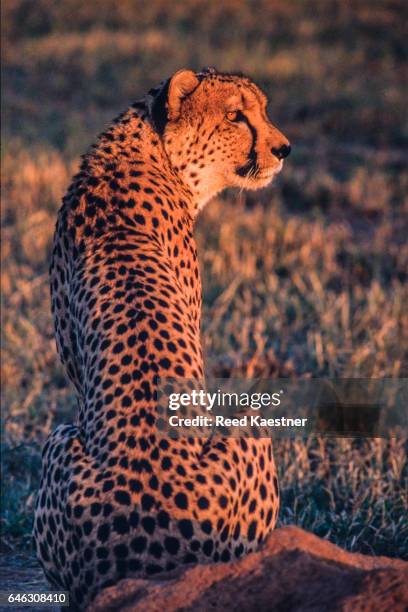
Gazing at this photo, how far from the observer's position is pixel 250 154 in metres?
3.54

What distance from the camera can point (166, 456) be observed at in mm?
2498

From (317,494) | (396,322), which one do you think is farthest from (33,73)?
(317,494)

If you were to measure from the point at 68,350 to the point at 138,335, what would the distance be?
489 mm

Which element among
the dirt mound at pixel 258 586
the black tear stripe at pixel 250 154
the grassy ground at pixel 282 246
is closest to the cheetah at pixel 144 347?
the black tear stripe at pixel 250 154

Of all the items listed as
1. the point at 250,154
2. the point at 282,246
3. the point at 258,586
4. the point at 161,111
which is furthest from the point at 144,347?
the point at 282,246

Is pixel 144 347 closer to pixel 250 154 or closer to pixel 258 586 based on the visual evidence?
pixel 258 586

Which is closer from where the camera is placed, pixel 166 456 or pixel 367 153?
pixel 166 456

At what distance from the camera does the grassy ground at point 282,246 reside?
4023mm

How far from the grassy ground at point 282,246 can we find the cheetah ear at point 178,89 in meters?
1.26

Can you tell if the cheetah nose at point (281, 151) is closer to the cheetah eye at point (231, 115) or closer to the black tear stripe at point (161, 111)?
the cheetah eye at point (231, 115)

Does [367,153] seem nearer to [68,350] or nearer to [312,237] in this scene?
[312,237]

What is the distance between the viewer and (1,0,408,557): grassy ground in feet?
13.2

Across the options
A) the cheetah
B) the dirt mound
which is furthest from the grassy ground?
Answer: the dirt mound

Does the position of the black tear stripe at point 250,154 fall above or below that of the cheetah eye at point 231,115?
below
